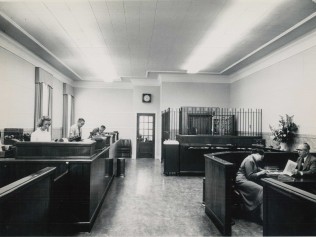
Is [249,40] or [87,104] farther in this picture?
[87,104]

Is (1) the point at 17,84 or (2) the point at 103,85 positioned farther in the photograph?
(2) the point at 103,85

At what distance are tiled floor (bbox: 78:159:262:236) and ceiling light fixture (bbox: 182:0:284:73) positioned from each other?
3.92m

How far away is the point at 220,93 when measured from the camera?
12289mm

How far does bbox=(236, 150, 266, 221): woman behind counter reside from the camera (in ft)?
15.6

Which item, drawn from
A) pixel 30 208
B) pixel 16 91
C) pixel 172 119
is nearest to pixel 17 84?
pixel 16 91

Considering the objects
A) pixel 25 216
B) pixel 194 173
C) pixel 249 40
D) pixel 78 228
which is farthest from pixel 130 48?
pixel 25 216

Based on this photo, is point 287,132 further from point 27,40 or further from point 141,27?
point 27,40

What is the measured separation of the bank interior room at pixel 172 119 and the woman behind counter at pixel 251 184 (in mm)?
23

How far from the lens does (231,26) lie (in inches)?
243

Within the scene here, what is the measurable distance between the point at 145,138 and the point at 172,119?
2525 millimetres

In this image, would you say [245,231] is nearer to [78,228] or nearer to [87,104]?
[78,228]

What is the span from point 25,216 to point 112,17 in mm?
4217

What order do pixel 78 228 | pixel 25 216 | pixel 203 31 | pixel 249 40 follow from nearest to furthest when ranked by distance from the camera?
pixel 25 216 < pixel 78 228 < pixel 203 31 < pixel 249 40

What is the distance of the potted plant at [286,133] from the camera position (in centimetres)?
711
